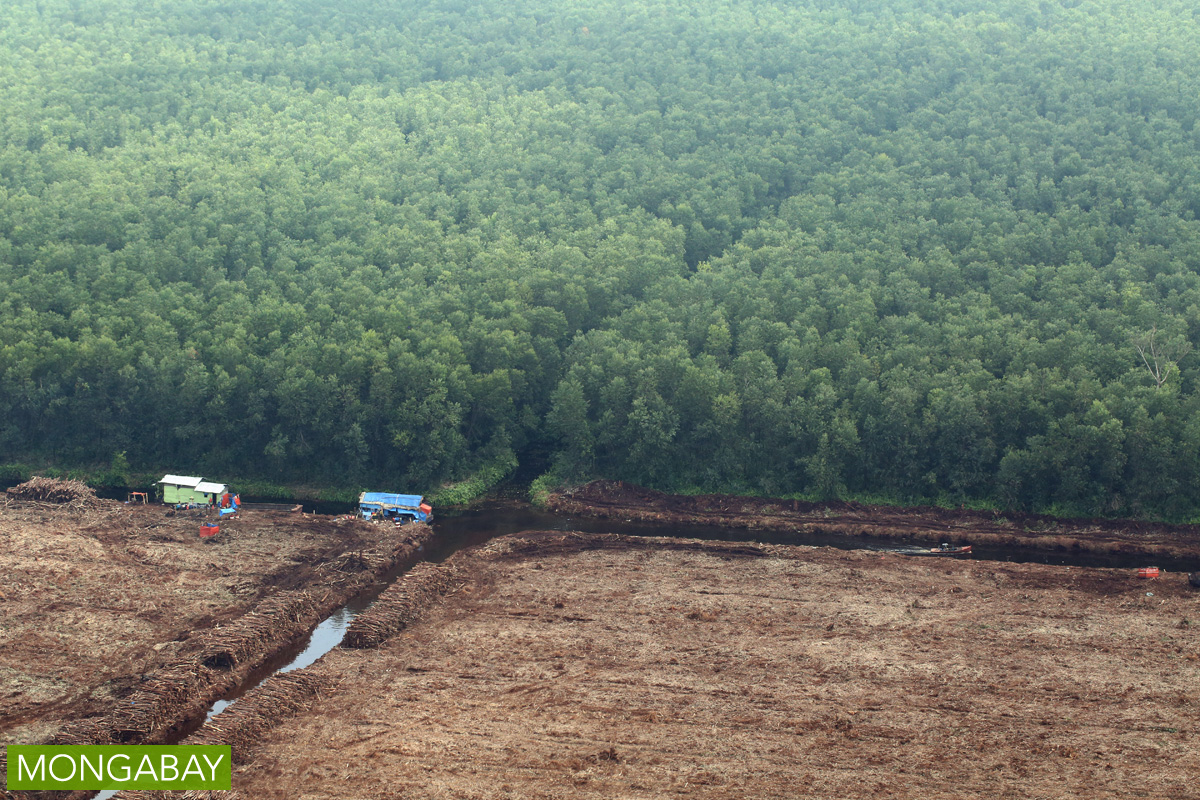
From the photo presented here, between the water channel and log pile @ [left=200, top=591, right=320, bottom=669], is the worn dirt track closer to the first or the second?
log pile @ [left=200, top=591, right=320, bottom=669]

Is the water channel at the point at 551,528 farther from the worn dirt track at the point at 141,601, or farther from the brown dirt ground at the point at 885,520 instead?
the worn dirt track at the point at 141,601

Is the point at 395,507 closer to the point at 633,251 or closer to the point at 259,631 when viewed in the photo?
the point at 259,631

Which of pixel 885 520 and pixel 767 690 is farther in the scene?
pixel 885 520

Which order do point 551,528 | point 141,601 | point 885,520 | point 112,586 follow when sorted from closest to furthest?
1. point 141,601
2. point 112,586
3. point 885,520
4. point 551,528

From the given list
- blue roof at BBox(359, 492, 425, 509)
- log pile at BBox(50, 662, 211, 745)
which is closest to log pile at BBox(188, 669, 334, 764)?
log pile at BBox(50, 662, 211, 745)

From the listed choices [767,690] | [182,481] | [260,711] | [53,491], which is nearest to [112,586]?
[182,481]

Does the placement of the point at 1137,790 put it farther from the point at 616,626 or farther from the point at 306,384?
the point at 306,384

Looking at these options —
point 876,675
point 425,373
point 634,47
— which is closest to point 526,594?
point 876,675
